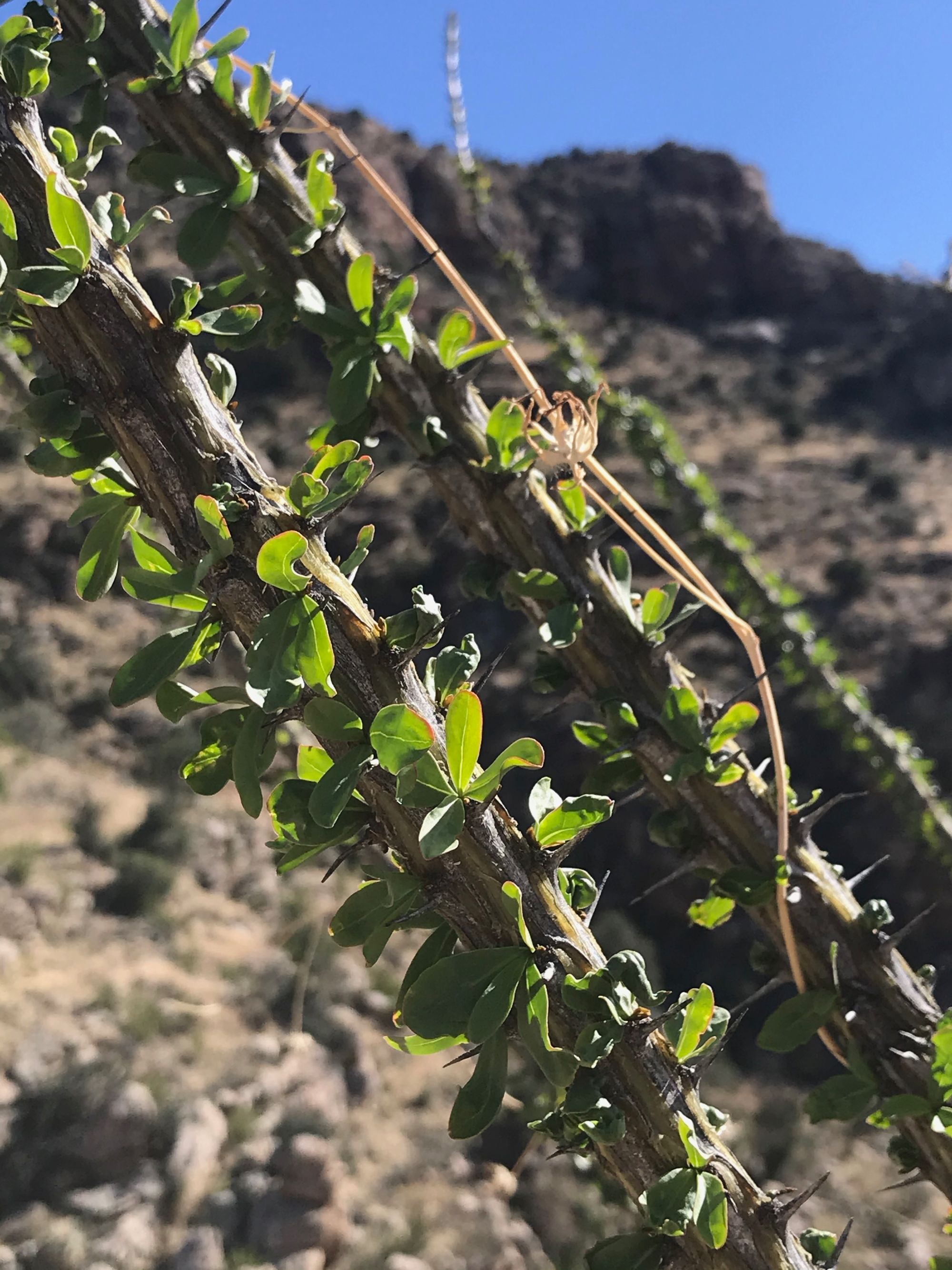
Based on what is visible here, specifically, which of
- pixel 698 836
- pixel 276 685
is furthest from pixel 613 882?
pixel 276 685

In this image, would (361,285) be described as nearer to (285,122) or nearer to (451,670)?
(285,122)

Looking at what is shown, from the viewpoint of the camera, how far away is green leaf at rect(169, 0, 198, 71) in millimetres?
822

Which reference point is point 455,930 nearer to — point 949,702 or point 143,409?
point 143,409

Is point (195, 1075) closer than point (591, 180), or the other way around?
point (195, 1075)

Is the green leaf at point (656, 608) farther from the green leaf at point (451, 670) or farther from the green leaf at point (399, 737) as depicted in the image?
the green leaf at point (399, 737)

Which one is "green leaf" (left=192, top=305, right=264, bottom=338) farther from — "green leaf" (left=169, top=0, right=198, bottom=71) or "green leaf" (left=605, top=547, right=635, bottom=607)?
"green leaf" (left=605, top=547, right=635, bottom=607)

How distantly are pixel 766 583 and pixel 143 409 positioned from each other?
9.88 ft

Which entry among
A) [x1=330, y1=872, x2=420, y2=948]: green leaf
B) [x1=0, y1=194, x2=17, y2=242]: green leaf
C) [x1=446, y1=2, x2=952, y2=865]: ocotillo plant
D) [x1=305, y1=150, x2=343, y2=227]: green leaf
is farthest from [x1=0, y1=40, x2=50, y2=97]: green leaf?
[x1=446, y1=2, x2=952, y2=865]: ocotillo plant

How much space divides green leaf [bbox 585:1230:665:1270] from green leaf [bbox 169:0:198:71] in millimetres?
1146

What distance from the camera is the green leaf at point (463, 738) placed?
0.57 m

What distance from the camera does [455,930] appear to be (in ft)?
2.01

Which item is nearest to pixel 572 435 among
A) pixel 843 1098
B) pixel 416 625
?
pixel 416 625

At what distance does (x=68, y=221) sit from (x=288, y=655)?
334mm

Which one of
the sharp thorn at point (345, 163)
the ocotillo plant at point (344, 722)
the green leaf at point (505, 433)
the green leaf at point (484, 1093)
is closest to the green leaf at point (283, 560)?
the ocotillo plant at point (344, 722)
